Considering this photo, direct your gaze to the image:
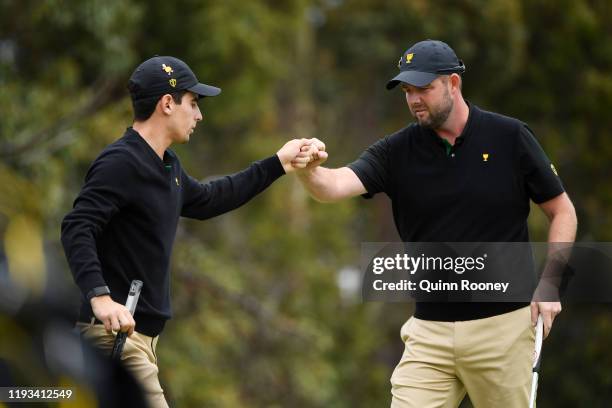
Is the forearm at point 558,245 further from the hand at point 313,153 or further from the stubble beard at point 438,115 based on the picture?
the hand at point 313,153

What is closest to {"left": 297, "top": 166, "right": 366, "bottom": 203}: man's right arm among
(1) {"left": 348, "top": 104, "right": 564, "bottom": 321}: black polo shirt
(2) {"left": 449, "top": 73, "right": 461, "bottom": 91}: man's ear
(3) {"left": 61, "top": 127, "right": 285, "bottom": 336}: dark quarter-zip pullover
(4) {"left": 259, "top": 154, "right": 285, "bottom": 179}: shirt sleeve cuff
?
(4) {"left": 259, "top": 154, "right": 285, "bottom": 179}: shirt sleeve cuff

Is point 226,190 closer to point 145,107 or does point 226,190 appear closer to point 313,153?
point 313,153

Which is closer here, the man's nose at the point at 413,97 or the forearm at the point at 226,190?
the forearm at the point at 226,190

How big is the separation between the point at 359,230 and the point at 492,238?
22835 mm

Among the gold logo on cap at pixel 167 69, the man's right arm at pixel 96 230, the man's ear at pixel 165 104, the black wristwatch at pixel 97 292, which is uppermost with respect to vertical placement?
the gold logo on cap at pixel 167 69

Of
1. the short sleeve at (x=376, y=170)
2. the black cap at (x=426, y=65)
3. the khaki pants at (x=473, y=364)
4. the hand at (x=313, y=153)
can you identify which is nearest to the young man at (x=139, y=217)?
the hand at (x=313, y=153)

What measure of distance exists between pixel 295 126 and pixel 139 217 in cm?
1959

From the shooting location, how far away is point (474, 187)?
4766 millimetres

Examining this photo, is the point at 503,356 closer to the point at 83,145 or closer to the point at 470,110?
the point at 470,110

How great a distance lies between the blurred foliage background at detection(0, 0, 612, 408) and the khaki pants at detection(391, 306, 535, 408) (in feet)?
27.2

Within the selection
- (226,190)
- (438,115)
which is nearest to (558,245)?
(438,115)

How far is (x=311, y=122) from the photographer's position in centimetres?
2420

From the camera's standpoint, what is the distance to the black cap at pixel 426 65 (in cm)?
488

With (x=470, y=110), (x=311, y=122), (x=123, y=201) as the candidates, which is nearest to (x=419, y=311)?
(x=470, y=110)
